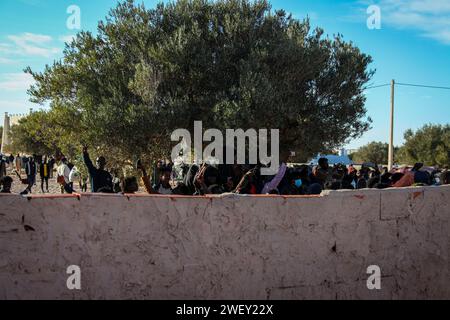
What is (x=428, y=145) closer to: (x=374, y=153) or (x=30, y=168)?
(x=374, y=153)

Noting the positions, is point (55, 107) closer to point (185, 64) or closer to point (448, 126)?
point (185, 64)

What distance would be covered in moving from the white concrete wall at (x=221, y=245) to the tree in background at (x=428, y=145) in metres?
44.0

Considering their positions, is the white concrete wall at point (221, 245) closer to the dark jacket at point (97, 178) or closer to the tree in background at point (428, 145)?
the dark jacket at point (97, 178)

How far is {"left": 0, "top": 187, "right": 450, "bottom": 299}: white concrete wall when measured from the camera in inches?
147

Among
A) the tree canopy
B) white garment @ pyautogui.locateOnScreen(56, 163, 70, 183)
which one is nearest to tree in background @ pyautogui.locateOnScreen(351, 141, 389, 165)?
the tree canopy

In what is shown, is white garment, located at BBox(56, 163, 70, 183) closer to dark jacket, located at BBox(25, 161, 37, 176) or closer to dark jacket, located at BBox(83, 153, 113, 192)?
dark jacket, located at BBox(25, 161, 37, 176)

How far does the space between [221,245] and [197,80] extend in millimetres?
7259

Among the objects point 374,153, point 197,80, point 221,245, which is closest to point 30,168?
point 197,80

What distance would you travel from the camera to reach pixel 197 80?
10.7 meters

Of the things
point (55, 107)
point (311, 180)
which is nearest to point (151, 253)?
point (311, 180)

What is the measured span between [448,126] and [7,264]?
169ft

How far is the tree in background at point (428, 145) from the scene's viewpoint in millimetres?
45250

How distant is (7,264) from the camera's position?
3.70 meters

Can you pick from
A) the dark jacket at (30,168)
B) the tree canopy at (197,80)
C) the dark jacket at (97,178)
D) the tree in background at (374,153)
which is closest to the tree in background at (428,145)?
the tree in background at (374,153)
